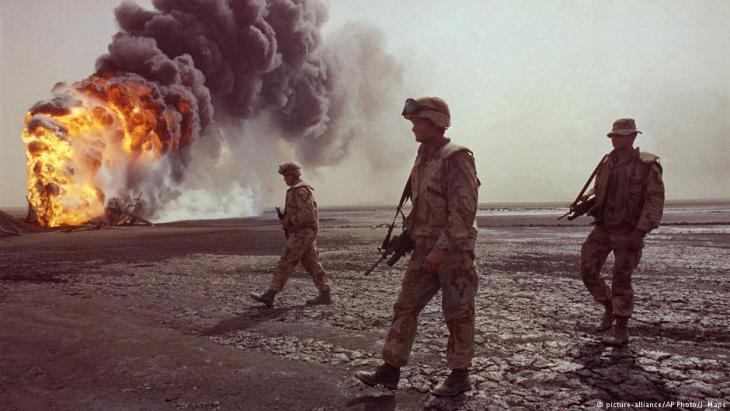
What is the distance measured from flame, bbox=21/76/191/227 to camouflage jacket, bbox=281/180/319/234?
2633 centimetres

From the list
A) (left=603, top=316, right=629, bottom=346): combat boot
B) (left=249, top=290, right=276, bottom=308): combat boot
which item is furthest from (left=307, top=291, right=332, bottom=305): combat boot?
(left=603, top=316, right=629, bottom=346): combat boot

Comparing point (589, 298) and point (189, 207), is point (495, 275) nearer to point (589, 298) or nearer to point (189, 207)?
point (589, 298)

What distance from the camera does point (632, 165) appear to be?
4.62 metres

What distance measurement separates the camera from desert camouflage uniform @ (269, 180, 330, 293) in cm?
671

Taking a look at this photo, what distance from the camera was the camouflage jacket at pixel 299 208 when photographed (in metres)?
6.77

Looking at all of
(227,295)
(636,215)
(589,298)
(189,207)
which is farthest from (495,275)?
(189,207)

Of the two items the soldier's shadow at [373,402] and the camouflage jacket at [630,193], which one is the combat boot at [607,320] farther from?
the soldier's shadow at [373,402]

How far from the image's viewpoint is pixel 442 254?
3258mm

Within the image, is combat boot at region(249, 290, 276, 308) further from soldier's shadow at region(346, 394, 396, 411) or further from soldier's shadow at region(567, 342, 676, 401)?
soldier's shadow at region(567, 342, 676, 401)

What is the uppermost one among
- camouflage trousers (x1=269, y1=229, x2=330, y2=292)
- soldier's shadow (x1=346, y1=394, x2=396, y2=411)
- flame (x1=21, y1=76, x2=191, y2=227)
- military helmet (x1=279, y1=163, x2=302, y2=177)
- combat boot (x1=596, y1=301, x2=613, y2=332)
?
flame (x1=21, y1=76, x2=191, y2=227)

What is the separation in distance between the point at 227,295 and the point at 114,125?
2700 centimetres

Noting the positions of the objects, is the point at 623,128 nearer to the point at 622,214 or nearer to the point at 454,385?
the point at 622,214

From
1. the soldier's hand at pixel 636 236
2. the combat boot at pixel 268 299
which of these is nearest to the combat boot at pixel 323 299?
the combat boot at pixel 268 299

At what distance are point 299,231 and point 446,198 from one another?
12.7ft
